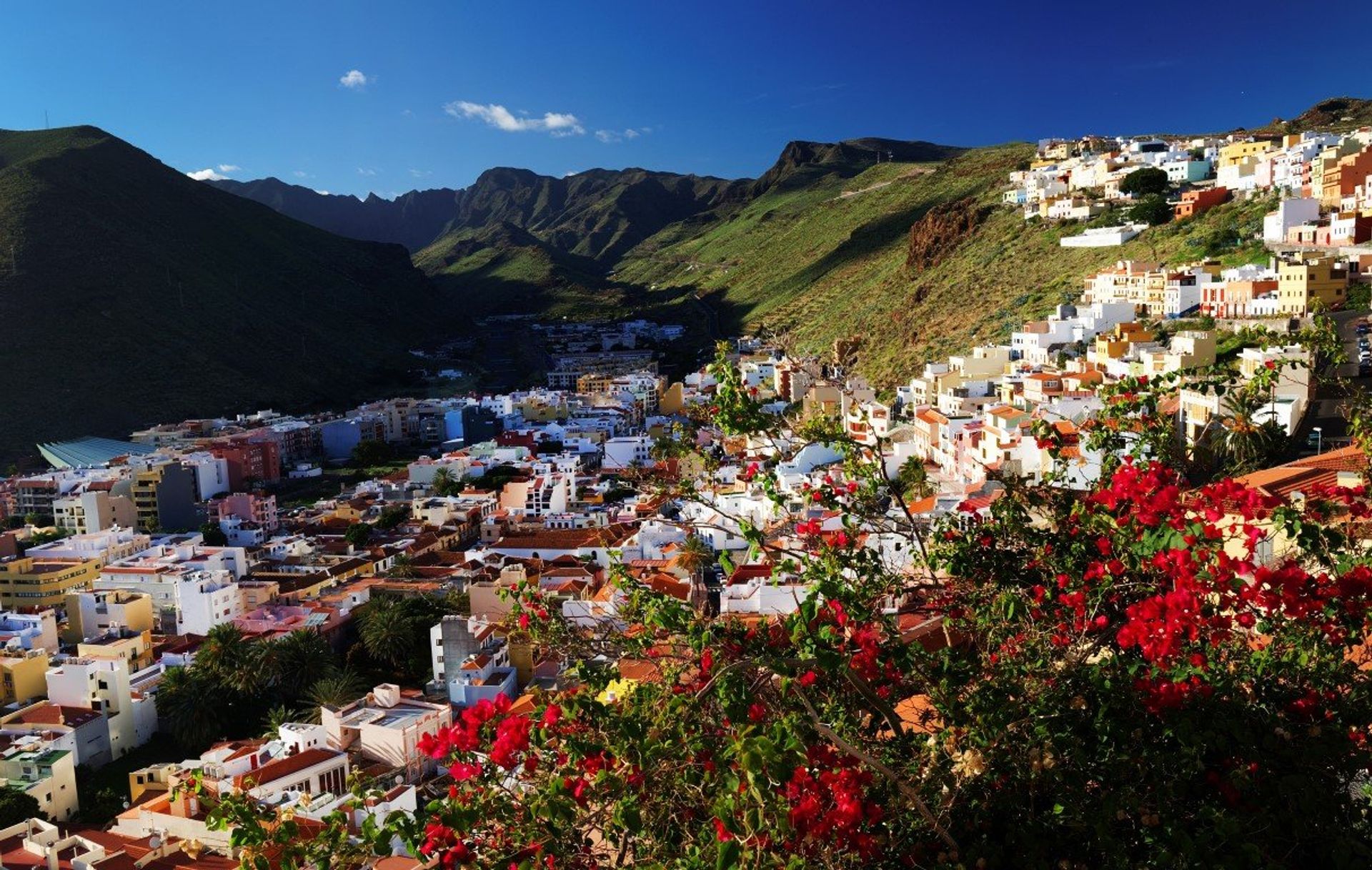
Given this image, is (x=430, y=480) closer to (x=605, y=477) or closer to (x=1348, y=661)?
(x=605, y=477)

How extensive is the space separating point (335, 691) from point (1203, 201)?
99.6 feet

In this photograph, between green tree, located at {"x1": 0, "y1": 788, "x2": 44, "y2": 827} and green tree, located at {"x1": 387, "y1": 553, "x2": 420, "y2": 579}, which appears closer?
green tree, located at {"x1": 0, "y1": 788, "x2": 44, "y2": 827}

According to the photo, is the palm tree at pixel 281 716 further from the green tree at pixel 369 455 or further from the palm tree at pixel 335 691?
the green tree at pixel 369 455

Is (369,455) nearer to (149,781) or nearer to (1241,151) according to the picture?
(149,781)

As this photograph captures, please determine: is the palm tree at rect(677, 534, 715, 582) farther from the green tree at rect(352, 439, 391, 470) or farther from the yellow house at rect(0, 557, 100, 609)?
the green tree at rect(352, 439, 391, 470)

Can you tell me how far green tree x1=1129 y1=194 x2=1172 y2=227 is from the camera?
32.2 meters

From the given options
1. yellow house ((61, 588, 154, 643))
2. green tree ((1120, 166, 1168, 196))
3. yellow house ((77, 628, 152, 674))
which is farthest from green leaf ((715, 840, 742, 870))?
green tree ((1120, 166, 1168, 196))

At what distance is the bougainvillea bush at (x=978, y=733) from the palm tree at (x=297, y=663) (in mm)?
13903

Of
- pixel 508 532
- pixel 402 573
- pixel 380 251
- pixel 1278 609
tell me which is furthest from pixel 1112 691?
pixel 380 251

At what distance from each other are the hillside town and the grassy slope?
1470 millimetres

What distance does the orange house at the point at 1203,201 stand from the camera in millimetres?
31531

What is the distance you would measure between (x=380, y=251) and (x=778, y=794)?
8708 centimetres

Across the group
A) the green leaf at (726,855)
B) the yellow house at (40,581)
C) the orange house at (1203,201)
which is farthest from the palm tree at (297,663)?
the orange house at (1203,201)

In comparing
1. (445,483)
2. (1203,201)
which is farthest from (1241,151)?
(445,483)
